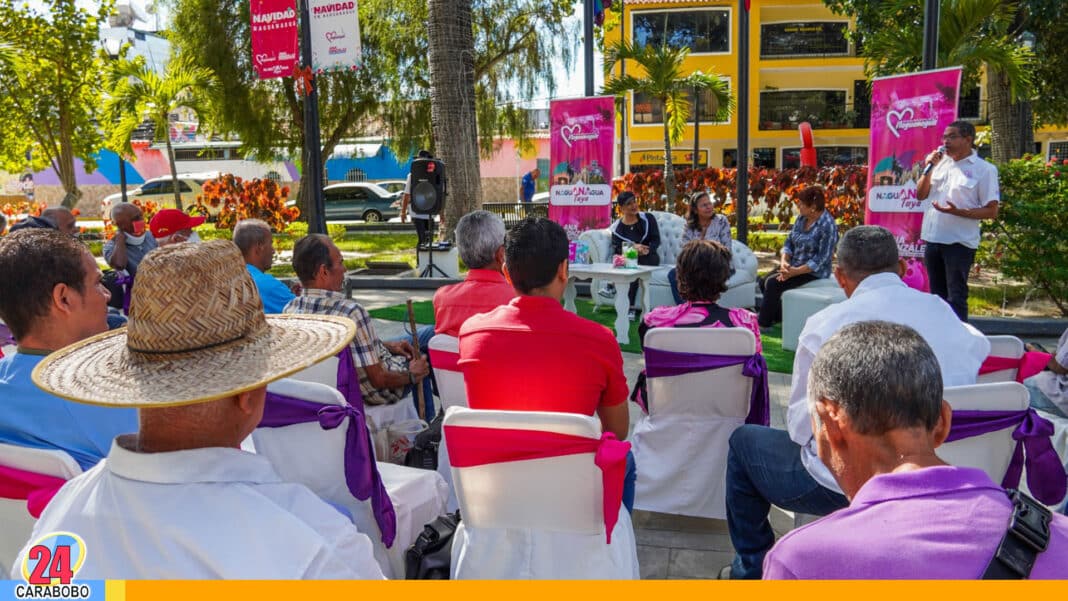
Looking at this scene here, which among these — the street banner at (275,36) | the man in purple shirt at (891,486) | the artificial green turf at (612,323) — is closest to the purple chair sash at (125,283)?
Answer: the artificial green turf at (612,323)

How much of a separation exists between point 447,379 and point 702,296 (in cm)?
120

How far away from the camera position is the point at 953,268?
6.27 meters

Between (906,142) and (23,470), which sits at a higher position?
(906,142)

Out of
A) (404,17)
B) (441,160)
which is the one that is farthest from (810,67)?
(441,160)

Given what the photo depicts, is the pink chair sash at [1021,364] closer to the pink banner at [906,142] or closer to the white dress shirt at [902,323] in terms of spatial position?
the white dress shirt at [902,323]

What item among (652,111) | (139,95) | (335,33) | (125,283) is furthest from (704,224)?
(652,111)

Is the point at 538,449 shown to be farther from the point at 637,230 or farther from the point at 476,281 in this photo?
the point at 637,230

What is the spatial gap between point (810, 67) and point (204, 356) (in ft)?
106

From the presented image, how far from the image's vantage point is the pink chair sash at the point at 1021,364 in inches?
118

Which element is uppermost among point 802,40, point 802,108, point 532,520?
point 802,40

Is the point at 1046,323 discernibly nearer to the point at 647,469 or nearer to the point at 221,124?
the point at 647,469

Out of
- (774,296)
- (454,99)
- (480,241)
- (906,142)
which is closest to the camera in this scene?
(480,241)

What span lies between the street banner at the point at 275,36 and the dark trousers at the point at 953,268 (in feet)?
19.8

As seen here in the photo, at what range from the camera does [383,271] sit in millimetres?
11656
